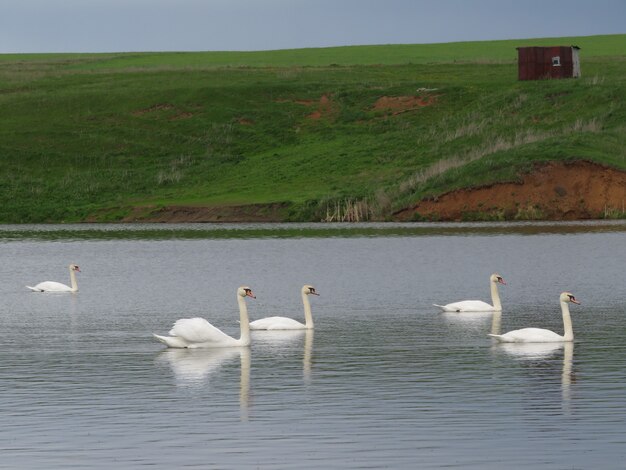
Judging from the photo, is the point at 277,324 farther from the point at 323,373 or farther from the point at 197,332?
the point at 323,373

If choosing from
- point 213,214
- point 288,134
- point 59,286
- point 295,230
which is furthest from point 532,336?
point 288,134

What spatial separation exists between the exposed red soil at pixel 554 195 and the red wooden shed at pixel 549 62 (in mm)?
34184

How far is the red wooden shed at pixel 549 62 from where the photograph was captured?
115750 mm

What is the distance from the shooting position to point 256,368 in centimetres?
2655

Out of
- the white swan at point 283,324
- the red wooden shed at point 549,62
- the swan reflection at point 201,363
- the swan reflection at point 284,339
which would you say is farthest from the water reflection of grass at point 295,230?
the swan reflection at point 201,363

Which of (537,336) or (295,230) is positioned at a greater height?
(295,230)

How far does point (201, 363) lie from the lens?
27484 millimetres

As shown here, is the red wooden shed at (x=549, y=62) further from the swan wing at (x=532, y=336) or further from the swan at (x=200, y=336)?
the swan at (x=200, y=336)

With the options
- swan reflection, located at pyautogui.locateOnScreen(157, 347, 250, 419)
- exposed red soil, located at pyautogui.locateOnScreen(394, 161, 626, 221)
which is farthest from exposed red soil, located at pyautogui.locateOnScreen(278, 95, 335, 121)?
swan reflection, located at pyautogui.locateOnScreen(157, 347, 250, 419)

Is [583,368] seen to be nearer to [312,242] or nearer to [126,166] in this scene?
[312,242]

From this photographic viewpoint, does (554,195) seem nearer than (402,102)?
Yes

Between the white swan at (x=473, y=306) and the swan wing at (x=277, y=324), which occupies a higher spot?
the white swan at (x=473, y=306)

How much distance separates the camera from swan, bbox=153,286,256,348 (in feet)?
94.7

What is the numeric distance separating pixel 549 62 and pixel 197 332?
90789mm
